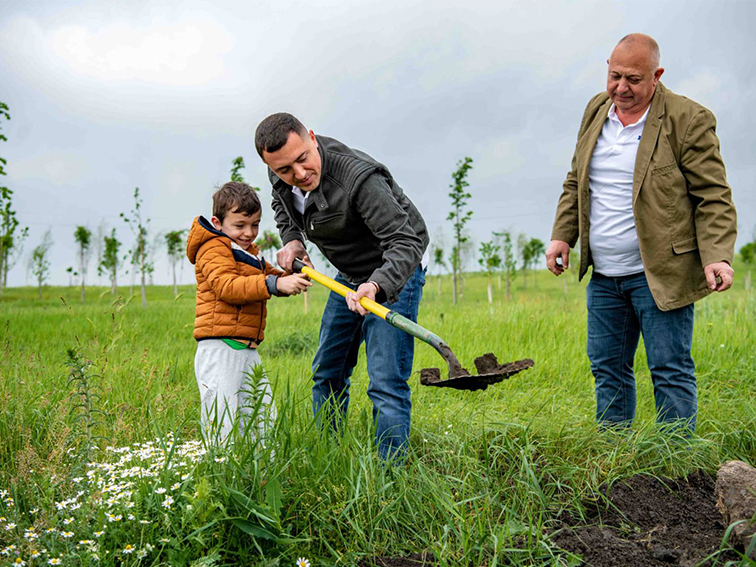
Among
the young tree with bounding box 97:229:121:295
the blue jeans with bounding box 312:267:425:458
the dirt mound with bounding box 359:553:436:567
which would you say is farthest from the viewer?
the young tree with bounding box 97:229:121:295

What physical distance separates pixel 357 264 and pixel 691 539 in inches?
73.1

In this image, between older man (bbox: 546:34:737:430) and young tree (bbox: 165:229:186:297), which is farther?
young tree (bbox: 165:229:186:297)

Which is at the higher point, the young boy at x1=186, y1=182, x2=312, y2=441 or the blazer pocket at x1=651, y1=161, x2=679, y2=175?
the blazer pocket at x1=651, y1=161, x2=679, y2=175

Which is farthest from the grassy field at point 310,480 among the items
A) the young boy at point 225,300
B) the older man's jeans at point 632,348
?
the young boy at point 225,300

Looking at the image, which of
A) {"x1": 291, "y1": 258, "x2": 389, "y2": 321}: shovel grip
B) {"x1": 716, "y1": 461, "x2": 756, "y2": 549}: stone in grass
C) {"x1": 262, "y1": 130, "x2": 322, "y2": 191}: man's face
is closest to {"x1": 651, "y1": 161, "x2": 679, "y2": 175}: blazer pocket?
{"x1": 716, "y1": 461, "x2": 756, "y2": 549}: stone in grass

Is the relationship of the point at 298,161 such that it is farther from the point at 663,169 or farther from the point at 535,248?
the point at 535,248

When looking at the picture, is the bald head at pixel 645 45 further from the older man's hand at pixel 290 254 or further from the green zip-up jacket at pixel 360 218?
the older man's hand at pixel 290 254

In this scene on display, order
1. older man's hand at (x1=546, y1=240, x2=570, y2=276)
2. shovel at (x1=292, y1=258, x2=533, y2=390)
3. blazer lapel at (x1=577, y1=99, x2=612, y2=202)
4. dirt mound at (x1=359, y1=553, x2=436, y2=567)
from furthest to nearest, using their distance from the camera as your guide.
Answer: older man's hand at (x1=546, y1=240, x2=570, y2=276)
blazer lapel at (x1=577, y1=99, x2=612, y2=202)
shovel at (x1=292, y1=258, x2=533, y2=390)
dirt mound at (x1=359, y1=553, x2=436, y2=567)

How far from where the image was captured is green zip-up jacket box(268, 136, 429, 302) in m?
2.82

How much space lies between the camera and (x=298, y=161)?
2.81 meters

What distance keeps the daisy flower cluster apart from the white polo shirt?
7.50 ft

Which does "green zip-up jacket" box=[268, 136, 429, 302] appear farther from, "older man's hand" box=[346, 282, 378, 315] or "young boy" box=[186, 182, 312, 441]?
"young boy" box=[186, 182, 312, 441]

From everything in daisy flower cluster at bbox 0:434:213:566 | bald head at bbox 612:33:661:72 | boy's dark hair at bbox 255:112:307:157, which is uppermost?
bald head at bbox 612:33:661:72

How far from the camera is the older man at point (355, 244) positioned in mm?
2785
